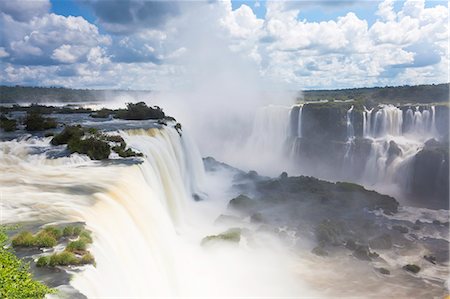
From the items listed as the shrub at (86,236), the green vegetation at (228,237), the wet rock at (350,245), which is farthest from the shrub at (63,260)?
the wet rock at (350,245)

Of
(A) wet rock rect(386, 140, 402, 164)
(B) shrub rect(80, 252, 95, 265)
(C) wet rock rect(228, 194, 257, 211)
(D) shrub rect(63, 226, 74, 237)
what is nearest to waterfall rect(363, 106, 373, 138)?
(A) wet rock rect(386, 140, 402, 164)

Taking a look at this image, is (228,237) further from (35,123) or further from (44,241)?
(35,123)

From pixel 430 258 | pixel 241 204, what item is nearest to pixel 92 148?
pixel 241 204

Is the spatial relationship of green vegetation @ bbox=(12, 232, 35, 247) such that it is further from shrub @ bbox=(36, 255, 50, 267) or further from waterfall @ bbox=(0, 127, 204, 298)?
waterfall @ bbox=(0, 127, 204, 298)

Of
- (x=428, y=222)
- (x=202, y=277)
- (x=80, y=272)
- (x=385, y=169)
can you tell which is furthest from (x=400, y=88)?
(x=80, y=272)

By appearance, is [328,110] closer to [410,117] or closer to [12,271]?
[410,117]
